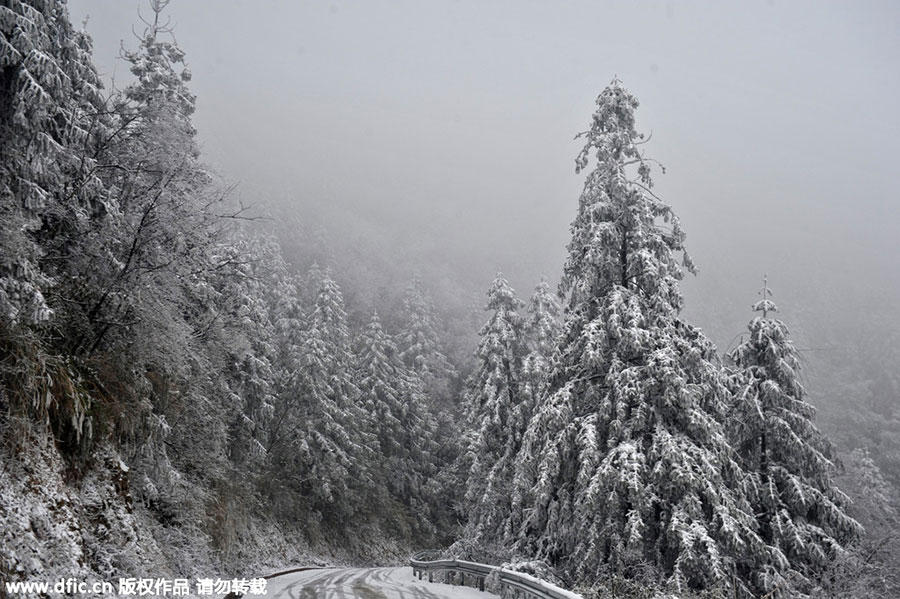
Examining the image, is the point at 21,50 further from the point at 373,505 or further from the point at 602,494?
the point at 373,505

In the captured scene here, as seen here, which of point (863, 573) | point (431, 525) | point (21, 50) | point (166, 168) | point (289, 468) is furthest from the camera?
point (431, 525)

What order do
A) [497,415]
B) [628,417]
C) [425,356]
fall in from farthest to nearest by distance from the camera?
[425,356]
[497,415]
[628,417]

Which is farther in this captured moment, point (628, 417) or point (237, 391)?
point (237, 391)

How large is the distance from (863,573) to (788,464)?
3364 mm

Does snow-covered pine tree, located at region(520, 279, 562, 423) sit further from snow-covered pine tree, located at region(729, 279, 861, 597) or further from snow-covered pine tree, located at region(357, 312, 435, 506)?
snow-covered pine tree, located at region(357, 312, 435, 506)

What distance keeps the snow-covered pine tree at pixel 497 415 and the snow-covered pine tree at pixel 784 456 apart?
29.7 ft

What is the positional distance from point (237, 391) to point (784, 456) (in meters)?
19.8

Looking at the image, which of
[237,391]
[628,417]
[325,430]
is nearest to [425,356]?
[325,430]

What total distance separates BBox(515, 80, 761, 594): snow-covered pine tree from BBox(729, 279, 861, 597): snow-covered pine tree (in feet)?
10.3

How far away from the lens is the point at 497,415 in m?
25.0

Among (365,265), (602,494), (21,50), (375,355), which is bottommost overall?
(602,494)

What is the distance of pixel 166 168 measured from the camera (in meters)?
12.1

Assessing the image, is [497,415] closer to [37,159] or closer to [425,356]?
[37,159]

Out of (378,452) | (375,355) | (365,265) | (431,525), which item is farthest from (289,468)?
(365,265)
